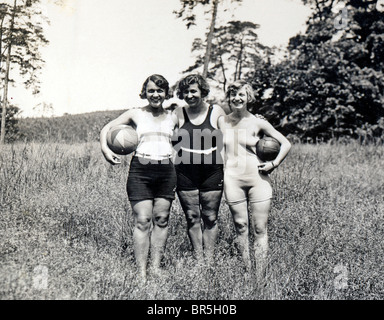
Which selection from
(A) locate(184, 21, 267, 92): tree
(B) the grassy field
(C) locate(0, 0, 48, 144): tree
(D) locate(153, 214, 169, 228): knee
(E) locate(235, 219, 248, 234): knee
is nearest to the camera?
(B) the grassy field

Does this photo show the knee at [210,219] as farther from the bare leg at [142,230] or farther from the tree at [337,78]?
the tree at [337,78]

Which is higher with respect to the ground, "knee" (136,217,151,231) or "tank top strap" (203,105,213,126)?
"tank top strap" (203,105,213,126)

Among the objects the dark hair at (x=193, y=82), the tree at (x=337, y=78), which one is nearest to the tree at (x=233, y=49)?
the tree at (x=337, y=78)

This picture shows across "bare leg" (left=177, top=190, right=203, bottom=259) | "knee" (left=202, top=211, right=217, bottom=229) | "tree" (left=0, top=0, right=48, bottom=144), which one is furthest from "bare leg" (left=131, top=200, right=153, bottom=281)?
"tree" (left=0, top=0, right=48, bottom=144)

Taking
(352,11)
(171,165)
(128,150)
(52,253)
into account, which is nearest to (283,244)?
(171,165)

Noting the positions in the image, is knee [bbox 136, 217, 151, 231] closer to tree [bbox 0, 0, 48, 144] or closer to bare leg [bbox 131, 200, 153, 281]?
bare leg [bbox 131, 200, 153, 281]

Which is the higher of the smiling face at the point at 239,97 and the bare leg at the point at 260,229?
the smiling face at the point at 239,97

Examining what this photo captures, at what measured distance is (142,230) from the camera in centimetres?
353

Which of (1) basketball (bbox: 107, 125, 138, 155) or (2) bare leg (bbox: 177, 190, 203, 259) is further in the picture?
(2) bare leg (bbox: 177, 190, 203, 259)

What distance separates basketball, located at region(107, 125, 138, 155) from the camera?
11.6ft

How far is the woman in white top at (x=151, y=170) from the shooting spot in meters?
3.51

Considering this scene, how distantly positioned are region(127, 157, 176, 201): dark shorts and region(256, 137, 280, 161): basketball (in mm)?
806

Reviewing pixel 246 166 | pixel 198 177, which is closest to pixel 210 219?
pixel 198 177
